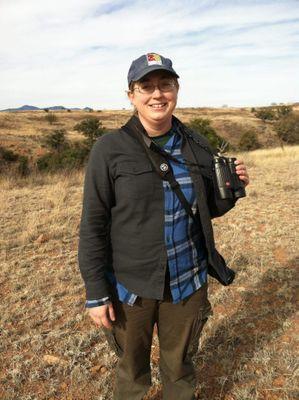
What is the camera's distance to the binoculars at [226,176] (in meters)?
1.79

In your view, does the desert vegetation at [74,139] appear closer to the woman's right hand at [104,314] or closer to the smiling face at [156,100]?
the smiling face at [156,100]

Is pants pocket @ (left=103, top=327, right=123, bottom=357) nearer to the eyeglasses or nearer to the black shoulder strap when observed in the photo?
the black shoulder strap

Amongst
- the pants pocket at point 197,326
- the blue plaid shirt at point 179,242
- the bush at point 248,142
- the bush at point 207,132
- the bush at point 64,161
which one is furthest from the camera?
the bush at point 248,142

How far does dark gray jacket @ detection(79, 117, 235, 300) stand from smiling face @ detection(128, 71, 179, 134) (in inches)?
4.8

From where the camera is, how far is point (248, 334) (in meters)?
3.18

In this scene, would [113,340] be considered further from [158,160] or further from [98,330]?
[98,330]

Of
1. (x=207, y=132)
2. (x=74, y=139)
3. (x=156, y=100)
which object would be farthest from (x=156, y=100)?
(x=74, y=139)

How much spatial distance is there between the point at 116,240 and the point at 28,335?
6.37ft

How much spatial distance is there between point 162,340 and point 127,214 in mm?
787

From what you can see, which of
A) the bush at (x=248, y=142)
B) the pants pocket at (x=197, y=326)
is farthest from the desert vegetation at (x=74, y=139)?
the pants pocket at (x=197, y=326)

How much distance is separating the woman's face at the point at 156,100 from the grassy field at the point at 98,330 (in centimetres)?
191

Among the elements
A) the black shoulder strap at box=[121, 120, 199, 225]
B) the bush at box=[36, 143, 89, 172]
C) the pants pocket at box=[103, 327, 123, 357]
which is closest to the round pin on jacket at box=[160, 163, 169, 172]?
the black shoulder strap at box=[121, 120, 199, 225]

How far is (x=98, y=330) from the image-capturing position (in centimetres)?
327

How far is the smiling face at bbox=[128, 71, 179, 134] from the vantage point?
1.65m
